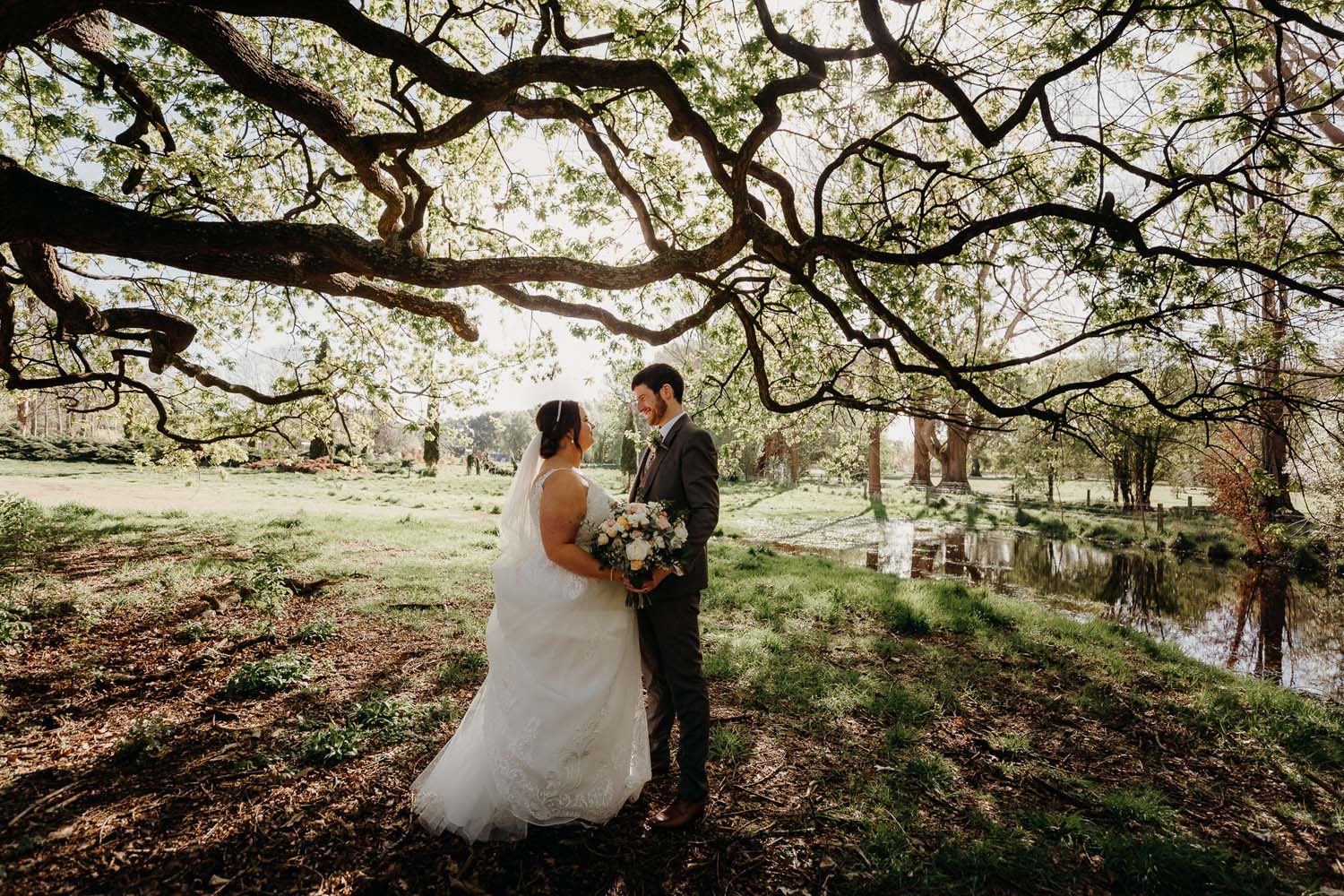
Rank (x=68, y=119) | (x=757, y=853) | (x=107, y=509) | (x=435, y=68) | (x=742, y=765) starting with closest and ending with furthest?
(x=757, y=853) < (x=742, y=765) < (x=435, y=68) < (x=68, y=119) < (x=107, y=509)

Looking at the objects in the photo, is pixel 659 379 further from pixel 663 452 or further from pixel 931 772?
pixel 931 772

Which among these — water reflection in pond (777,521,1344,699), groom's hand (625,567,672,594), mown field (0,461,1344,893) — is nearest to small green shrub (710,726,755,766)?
mown field (0,461,1344,893)

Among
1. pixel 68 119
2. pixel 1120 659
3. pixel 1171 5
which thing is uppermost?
pixel 1171 5

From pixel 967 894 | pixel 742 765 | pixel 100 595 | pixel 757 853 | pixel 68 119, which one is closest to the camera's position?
pixel 967 894

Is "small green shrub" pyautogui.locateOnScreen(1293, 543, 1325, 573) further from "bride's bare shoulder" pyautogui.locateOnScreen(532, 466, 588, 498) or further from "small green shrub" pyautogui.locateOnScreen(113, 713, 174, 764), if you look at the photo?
"small green shrub" pyautogui.locateOnScreen(113, 713, 174, 764)

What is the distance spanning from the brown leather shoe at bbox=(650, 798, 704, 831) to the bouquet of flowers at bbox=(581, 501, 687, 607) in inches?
55.6

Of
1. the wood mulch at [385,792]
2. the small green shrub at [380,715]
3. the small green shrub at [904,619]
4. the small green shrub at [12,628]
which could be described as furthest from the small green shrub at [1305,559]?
the small green shrub at [12,628]

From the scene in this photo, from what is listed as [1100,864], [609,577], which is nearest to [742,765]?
[609,577]

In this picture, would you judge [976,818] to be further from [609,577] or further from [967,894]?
[609,577]

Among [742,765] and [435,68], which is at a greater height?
[435,68]

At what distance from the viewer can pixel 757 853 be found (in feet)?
10.6

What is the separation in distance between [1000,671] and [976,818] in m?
3.30

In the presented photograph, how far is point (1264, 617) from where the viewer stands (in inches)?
454

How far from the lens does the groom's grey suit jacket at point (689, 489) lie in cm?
359
